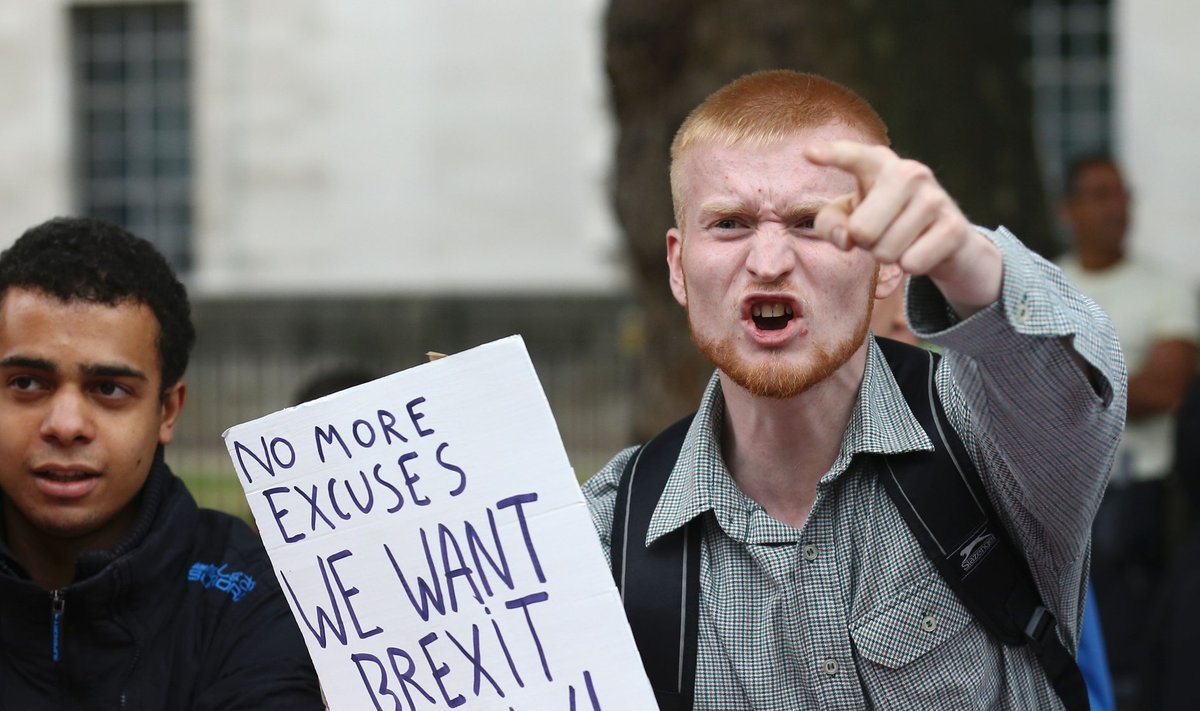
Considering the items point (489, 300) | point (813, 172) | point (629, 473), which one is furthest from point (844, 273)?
point (489, 300)

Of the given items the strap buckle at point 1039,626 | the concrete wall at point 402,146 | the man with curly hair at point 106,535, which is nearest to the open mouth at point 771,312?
the strap buckle at point 1039,626

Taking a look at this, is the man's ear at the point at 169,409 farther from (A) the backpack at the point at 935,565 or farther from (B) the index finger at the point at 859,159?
(B) the index finger at the point at 859,159

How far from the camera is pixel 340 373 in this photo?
4.57 m

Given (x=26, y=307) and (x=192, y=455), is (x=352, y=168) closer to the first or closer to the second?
(x=192, y=455)

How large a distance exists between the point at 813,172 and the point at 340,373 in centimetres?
235

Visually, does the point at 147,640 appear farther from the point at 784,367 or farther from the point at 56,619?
the point at 784,367

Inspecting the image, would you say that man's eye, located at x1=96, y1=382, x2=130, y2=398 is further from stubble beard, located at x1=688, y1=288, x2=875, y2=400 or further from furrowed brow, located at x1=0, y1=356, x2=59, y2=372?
stubble beard, located at x1=688, y1=288, x2=875, y2=400

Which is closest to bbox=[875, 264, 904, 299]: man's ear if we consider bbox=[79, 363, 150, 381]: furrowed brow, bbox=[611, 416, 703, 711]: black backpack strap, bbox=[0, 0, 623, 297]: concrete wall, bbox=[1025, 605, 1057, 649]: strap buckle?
bbox=[611, 416, 703, 711]: black backpack strap

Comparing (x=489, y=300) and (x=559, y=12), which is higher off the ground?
(x=559, y=12)

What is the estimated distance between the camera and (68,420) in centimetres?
285

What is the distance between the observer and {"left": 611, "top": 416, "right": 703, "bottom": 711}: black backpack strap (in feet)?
8.16

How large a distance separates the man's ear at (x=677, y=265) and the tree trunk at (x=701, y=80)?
322 cm

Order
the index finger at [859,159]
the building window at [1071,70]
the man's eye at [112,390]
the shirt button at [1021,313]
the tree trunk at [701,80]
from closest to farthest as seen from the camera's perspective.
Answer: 1. the index finger at [859,159]
2. the shirt button at [1021,313]
3. the man's eye at [112,390]
4. the tree trunk at [701,80]
5. the building window at [1071,70]

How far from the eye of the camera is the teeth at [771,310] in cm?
247
